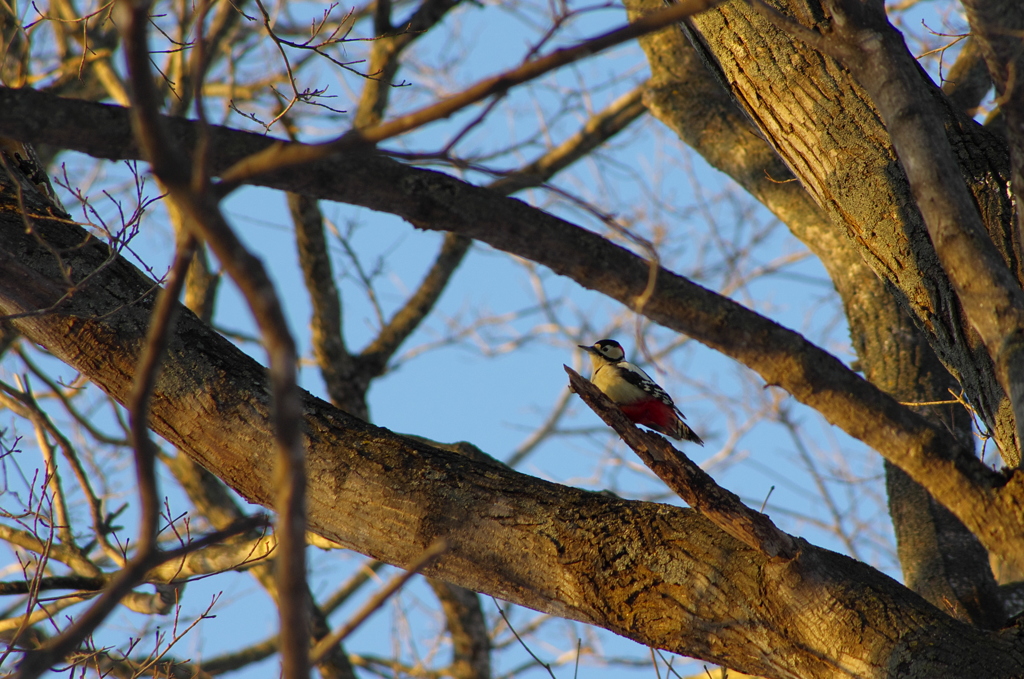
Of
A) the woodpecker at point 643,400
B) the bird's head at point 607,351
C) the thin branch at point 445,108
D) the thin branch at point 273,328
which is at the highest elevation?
the bird's head at point 607,351

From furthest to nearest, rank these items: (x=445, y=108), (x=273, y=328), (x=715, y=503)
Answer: (x=715, y=503)
(x=445, y=108)
(x=273, y=328)

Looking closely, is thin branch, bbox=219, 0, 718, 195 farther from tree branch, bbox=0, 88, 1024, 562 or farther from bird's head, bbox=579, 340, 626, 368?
bird's head, bbox=579, 340, 626, 368

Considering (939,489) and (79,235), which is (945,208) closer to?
(939,489)

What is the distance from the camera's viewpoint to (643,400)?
15.9 feet

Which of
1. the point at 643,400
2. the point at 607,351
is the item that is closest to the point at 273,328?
the point at 643,400

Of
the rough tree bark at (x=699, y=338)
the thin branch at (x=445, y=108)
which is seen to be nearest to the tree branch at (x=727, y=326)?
the rough tree bark at (x=699, y=338)

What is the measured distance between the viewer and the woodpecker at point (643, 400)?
484 cm

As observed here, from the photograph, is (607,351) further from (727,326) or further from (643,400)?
(727,326)

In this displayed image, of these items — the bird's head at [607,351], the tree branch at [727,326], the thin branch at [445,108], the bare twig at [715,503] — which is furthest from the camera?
the bird's head at [607,351]

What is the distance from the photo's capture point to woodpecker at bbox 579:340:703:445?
4.84 metres

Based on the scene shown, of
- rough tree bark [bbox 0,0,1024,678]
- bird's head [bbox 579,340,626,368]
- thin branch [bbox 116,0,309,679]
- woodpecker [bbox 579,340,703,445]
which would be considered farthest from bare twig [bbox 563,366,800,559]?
bird's head [bbox 579,340,626,368]

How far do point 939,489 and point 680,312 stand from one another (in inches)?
35.0

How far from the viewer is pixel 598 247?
251cm

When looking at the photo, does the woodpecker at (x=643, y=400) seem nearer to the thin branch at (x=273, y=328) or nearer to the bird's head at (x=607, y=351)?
the bird's head at (x=607, y=351)
